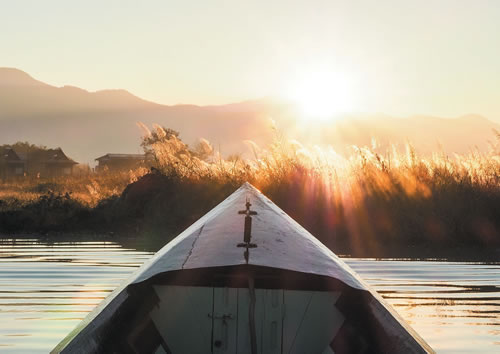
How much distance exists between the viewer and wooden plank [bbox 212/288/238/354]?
5.27 m

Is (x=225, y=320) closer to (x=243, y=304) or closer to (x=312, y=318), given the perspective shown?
(x=243, y=304)

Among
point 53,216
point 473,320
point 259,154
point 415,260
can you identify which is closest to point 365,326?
point 473,320

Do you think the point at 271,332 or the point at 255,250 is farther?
the point at 271,332

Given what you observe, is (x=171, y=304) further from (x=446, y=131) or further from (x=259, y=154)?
(x=446, y=131)

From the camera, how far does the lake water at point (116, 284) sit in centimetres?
733

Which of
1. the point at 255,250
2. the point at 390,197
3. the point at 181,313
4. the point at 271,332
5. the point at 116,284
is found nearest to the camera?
the point at 255,250

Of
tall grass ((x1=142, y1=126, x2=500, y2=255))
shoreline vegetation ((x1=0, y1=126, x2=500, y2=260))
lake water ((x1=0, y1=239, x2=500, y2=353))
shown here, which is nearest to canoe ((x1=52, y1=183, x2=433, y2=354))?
lake water ((x1=0, y1=239, x2=500, y2=353))

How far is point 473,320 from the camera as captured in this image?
809 cm

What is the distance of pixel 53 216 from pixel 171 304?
15.9 meters

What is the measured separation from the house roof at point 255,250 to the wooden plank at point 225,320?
1.09 ft

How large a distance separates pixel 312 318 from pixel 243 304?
44 cm

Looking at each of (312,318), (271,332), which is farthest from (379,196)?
(271,332)

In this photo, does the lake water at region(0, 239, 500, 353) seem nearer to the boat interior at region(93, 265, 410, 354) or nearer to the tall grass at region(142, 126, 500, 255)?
the boat interior at region(93, 265, 410, 354)

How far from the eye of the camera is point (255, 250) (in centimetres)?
514
